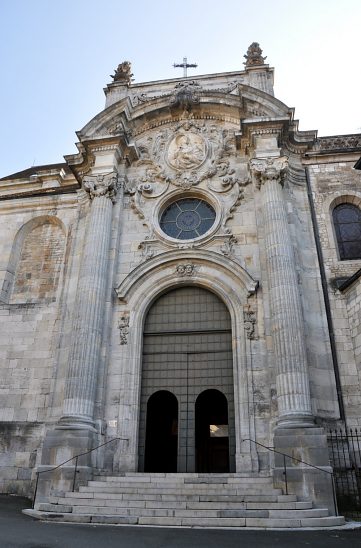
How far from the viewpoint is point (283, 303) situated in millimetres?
12156

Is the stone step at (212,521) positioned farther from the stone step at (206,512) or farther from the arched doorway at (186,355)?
the arched doorway at (186,355)

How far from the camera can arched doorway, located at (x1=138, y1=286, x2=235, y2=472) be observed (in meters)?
12.6

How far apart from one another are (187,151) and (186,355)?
7.26 meters

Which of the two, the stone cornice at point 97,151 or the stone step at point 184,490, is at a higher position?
the stone cornice at point 97,151

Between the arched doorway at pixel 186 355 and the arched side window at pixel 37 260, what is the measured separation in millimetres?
4153

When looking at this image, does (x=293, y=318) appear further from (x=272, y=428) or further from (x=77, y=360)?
(x=77, y=360)

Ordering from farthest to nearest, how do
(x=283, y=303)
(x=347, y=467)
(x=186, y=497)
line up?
1. (x=283, y=303)
2. (x=347, y=467)
3. (x=186, y=497)

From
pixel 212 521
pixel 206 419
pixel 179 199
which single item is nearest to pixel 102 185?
pixel 179 199

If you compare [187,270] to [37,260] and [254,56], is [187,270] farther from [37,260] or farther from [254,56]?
[254,56]

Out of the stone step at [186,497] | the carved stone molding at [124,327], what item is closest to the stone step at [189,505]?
the stone step at [186,497]

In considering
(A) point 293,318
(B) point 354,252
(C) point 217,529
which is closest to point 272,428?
(A) point 293,318

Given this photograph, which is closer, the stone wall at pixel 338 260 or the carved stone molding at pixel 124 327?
the stone wall at pixel 338 260

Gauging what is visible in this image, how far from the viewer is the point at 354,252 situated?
1429cm

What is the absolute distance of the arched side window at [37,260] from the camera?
52.0ft
